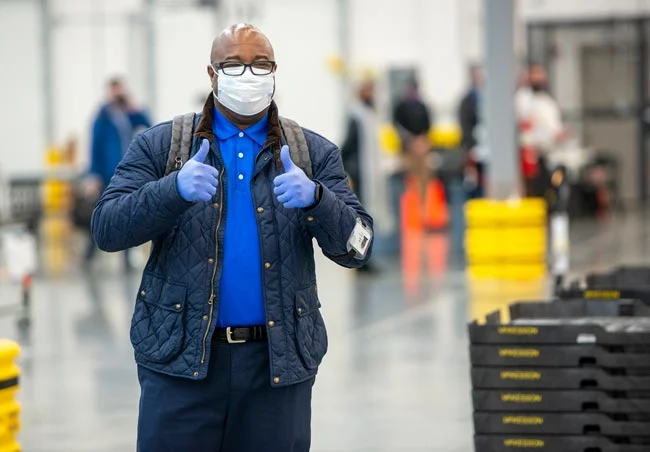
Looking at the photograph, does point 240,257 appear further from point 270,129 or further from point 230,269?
point 270,129

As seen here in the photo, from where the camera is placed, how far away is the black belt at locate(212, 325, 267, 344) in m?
4.02

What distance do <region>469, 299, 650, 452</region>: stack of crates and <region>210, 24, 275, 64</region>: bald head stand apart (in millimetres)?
2080

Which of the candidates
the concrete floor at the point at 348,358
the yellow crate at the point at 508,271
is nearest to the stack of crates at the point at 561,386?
the concrete floor at the point at 348,358

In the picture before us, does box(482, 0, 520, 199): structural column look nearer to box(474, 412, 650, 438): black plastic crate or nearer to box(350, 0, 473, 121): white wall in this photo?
box(474, 412, 650, 438): black plastic crate

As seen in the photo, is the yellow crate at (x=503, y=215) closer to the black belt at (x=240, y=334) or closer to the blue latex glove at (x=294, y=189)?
the black belt at (x=240, y=334)

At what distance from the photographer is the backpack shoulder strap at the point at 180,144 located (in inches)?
161

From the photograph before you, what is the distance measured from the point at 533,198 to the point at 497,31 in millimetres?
2386

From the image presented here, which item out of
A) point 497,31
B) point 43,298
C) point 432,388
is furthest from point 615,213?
point 432,388

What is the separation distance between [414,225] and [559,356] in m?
15.5

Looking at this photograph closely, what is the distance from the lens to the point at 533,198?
15.4 meters

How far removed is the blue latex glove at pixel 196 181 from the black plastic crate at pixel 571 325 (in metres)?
2.19

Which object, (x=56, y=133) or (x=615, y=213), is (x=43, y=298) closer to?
(x=615, y=213)

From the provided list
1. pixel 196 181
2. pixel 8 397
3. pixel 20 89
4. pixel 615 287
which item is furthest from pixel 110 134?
pixel 20 89

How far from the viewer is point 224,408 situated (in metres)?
4.11
